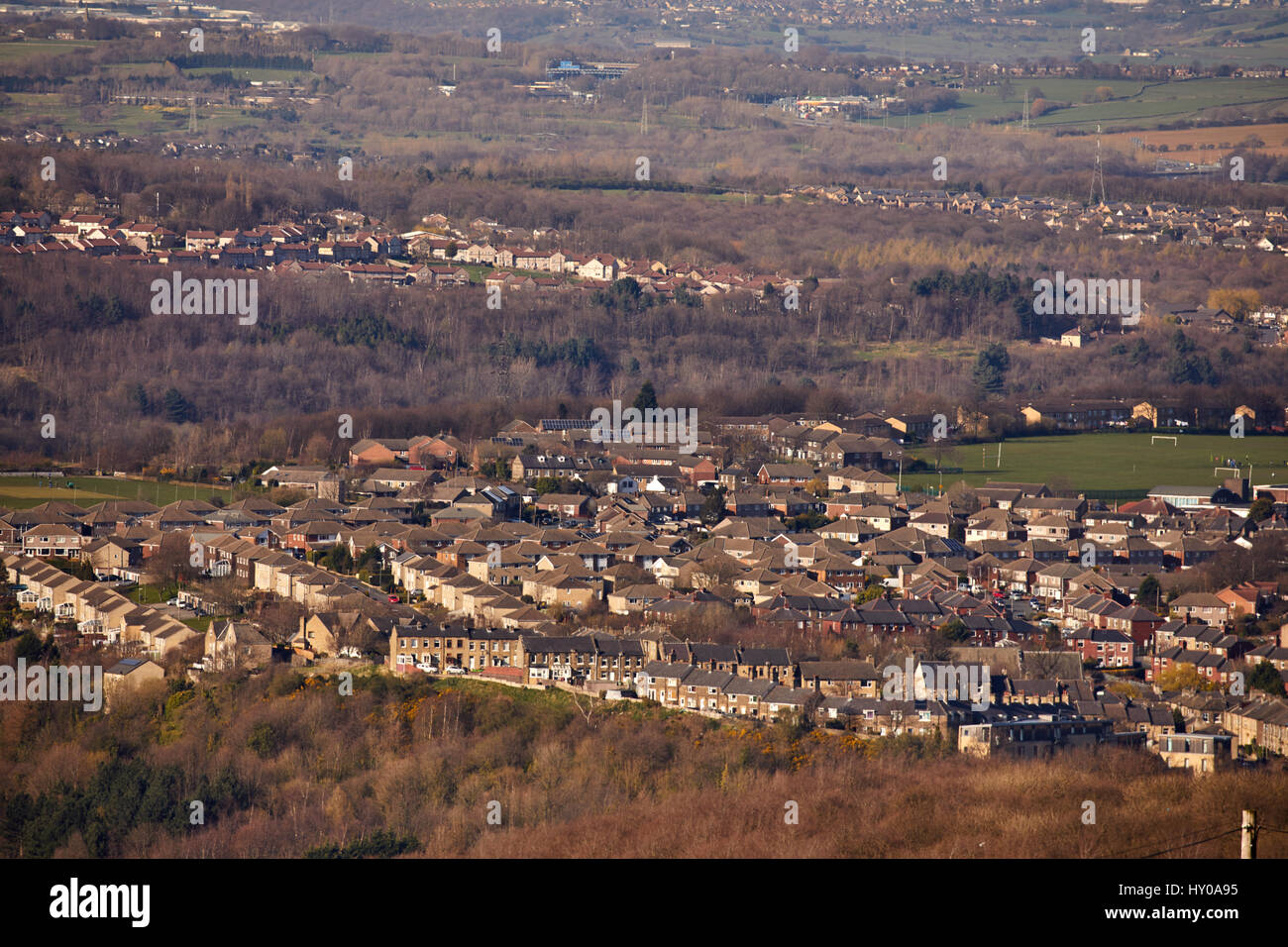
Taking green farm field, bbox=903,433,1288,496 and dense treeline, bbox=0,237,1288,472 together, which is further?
dense treeline, bbox=0,237,1288,472

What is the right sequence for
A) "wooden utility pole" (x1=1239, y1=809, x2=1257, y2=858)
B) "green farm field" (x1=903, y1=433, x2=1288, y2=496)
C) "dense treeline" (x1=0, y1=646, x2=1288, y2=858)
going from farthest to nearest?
1. "green farm field" (x1=903, y1=433, x2=1288, y2=496)
2. "dense treeline" (x1=0, y1=646, x2=1288, y2=858)
3. "wooden utility pole" (x1=1239, y1=809, x2=1257, y2=858)

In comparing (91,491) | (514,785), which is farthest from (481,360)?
(514,785)

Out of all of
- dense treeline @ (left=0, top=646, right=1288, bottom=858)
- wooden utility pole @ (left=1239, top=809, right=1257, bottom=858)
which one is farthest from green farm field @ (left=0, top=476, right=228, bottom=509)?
wooden utility pole @ (left=1239, top=809, right=1257, bottom=858)

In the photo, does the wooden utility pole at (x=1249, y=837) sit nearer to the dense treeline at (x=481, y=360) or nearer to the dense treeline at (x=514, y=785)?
the dense treeline at (x=514, y=785)

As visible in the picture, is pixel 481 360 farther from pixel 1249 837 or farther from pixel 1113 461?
pixel 1249 837

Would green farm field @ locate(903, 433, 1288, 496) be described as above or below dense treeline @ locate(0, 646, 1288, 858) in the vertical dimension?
above

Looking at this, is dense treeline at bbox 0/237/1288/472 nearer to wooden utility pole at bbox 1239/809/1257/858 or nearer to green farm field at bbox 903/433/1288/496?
green farm field at bbox 903/433/1288/496
